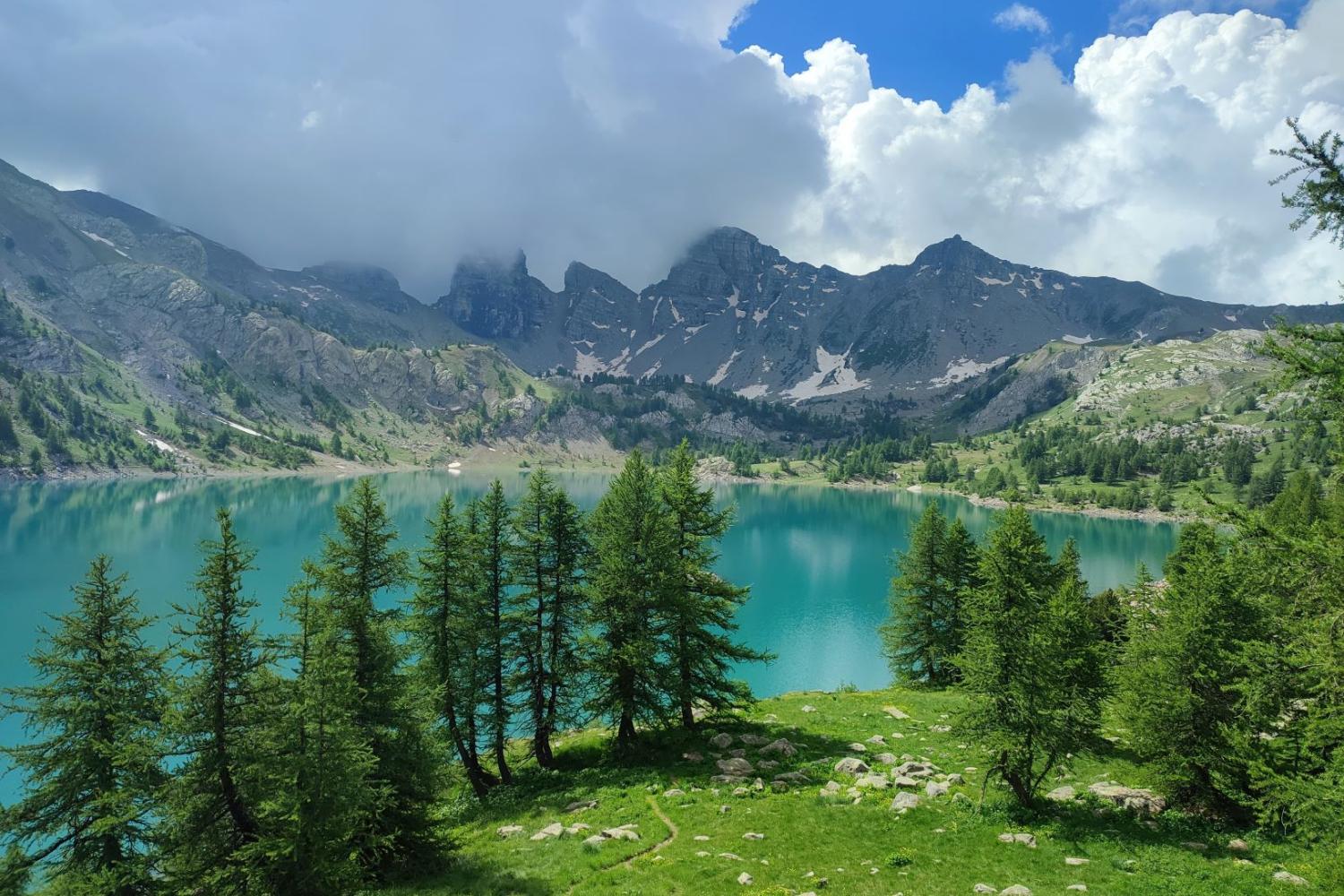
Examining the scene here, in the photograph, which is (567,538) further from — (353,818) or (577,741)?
(353,818)

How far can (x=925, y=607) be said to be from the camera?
158 feet

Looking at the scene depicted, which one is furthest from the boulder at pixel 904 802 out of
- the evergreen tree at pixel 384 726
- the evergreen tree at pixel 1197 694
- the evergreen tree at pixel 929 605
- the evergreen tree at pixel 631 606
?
the evergreen tree at pixel 929 605

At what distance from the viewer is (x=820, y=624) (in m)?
80.4

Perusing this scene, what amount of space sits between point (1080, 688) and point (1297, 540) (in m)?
14.5

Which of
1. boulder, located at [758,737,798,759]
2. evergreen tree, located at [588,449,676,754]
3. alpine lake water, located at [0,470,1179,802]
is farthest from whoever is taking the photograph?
alpine lake water, located at [0,470,1179,802]

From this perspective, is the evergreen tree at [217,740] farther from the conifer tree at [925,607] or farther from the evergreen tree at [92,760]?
the conifer tree at [925,607]

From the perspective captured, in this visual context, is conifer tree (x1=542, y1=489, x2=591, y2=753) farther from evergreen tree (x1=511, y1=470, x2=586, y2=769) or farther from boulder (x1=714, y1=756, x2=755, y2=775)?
boulder (x1=714, y1=756, x2=755, y2=775)

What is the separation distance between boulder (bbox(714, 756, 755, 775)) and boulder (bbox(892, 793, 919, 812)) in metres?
6.40

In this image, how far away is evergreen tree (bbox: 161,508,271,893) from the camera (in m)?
19.5

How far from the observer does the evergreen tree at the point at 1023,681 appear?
2147cm

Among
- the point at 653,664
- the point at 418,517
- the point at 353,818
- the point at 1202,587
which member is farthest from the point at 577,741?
the point at 418,517

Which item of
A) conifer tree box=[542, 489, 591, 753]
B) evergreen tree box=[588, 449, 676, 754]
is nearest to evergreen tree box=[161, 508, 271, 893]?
conifer tree box=[542, 489, 591, 753]

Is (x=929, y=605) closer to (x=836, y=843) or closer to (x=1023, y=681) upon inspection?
(x=1023, y=681)

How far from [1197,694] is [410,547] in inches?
1201
